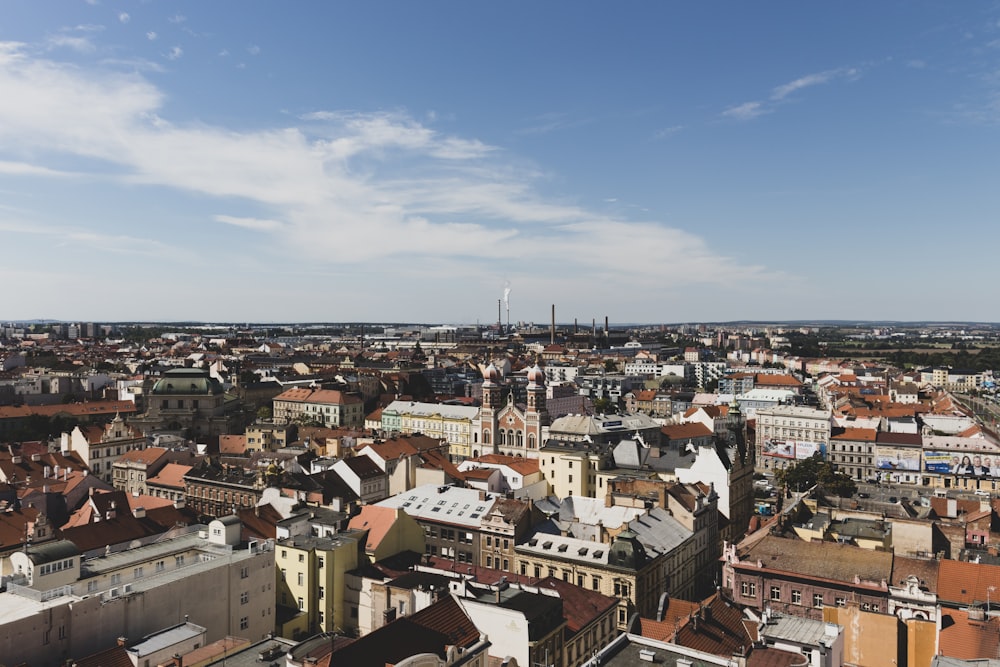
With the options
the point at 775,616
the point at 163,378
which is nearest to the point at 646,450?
the point at 775,616

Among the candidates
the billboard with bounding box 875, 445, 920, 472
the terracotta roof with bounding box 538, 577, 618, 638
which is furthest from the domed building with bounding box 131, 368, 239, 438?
the billboard with bounding box 875, 445, 920, 472

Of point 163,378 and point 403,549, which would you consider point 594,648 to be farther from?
point 163,378

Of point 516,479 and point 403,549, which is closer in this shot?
point 403,549

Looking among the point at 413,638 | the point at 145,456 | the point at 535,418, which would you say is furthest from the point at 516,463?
the point at 413,638

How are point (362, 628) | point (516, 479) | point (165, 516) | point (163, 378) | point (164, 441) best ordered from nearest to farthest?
point (362, 628), point (165, 516), point (516, 479), point (164, 441), point (163, 378)

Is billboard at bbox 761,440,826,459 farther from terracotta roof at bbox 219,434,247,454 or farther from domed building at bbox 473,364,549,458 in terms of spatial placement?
terracotta roof at bbox 219,434,247,454

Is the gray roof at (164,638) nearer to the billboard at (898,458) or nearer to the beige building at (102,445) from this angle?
the beige building at (102,445)

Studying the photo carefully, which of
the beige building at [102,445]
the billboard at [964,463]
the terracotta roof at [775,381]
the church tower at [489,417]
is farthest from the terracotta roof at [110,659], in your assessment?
the terracotta roof at [775,381]
